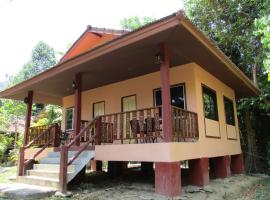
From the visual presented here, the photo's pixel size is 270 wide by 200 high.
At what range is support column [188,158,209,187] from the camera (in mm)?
7648

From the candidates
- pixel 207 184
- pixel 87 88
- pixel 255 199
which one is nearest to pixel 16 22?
pixel 87 88

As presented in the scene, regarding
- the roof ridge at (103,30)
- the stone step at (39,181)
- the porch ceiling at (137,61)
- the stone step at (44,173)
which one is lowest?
the stone step at (39,181)

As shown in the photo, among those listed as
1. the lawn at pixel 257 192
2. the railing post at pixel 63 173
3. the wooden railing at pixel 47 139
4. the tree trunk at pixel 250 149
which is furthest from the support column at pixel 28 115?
the tree trunk at pixel 250 149

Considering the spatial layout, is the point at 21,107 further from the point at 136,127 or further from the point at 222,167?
the point at 222,167

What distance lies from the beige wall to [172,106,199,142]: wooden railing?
0.83 feet

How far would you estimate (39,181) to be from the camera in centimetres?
728

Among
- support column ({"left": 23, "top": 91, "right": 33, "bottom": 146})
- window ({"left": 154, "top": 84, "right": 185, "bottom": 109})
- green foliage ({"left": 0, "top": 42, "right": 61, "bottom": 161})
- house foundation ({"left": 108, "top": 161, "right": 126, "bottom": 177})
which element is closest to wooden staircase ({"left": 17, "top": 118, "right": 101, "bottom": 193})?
support column ({"left": 23, "top": 91, "right": 33, "bottom": 146})

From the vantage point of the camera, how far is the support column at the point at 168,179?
598 centimetres

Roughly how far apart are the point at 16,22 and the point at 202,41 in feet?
17.0

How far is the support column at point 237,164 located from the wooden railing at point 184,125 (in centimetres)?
517

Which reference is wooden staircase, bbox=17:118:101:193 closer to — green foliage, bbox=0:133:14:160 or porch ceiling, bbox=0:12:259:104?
porch ceiling, bbox=0:12:259:104

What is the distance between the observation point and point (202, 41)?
678 cm

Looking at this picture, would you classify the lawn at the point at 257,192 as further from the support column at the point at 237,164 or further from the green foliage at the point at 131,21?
the green foliage at the point at 131,21

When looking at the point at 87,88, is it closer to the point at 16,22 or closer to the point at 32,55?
the point at 16,22
